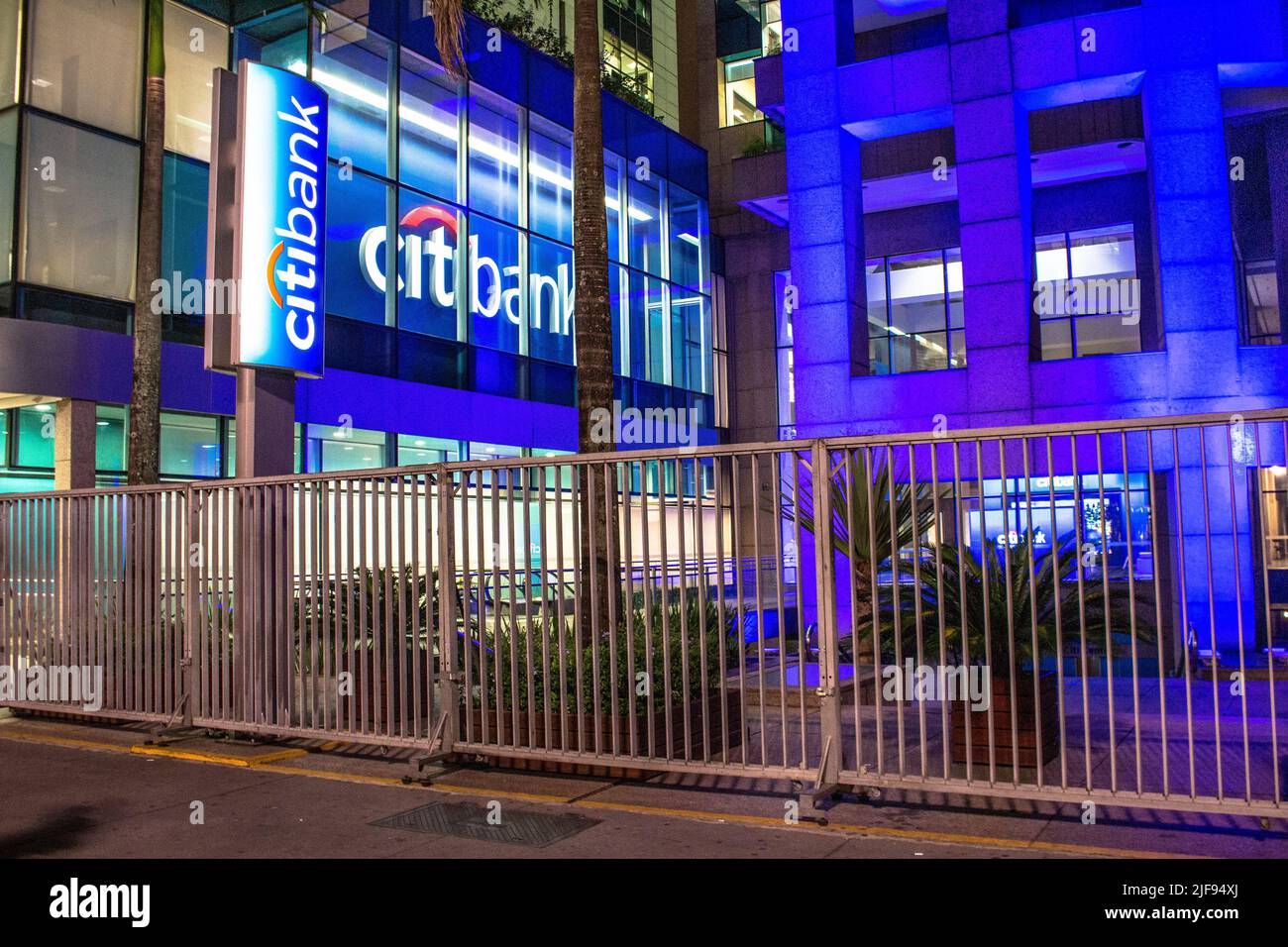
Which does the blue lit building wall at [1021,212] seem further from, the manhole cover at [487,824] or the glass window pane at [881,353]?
the manhole cover at [487,824]

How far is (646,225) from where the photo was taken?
32219 millimetres

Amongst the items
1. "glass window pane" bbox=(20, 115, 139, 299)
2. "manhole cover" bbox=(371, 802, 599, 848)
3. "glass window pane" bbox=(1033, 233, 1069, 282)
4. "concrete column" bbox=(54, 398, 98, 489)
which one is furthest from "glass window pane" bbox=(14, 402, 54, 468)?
"glass window pane" bbox=(1033, 233, 1069, 282)

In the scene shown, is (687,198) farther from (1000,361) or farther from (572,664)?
(572,664)

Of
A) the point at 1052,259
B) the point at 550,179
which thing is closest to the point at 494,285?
the point at 550,179

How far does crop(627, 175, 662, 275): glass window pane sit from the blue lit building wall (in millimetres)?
13060

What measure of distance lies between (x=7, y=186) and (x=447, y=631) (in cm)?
1418

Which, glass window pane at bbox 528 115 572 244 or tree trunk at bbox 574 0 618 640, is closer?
tree trunk at bbox 574 0 618 640

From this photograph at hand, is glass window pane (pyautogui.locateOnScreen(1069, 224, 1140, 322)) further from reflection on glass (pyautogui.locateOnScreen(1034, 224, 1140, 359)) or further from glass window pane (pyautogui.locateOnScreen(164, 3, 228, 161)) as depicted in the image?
glass window pane (pyautogui.locateOnScreen(164, 3, 228, 161))

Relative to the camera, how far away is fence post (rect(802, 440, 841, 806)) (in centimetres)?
678

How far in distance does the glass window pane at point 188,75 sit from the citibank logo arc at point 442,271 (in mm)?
3636

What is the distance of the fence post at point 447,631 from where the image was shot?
8.25 meters

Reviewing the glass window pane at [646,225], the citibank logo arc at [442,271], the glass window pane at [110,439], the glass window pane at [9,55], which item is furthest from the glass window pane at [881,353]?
the glass window pane at [9,55]
